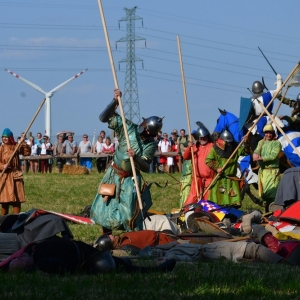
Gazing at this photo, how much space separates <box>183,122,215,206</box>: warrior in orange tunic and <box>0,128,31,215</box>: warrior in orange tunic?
2568 mm

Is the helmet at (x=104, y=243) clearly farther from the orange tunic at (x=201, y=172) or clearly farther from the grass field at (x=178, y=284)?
the orange tunic at (x=201, y=172)

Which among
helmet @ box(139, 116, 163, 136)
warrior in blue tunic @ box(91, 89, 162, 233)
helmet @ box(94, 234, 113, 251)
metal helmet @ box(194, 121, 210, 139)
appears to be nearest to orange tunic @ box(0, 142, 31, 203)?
metal helmet @ box(194, 121, 210, 139)

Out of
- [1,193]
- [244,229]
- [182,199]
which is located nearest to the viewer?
[244,229]

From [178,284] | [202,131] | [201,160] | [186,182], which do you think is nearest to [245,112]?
[186,182]

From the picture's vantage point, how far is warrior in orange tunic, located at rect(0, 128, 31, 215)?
50.6 feet

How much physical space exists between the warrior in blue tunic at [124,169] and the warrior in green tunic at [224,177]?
12.4ft

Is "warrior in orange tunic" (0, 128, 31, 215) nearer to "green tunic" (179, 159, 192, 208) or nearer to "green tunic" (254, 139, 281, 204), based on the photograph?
"green tunic" (179, 159, 192, 208)

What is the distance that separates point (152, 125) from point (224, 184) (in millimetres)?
4132

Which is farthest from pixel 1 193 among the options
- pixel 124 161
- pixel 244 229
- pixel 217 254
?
pixel 217 254

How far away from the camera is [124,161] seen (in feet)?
38.3

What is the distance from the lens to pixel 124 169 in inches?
463

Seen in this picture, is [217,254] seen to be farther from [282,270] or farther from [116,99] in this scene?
[116,99]

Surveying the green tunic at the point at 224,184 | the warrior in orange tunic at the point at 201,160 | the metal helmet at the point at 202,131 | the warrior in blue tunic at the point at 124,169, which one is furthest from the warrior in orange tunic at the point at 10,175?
the warrior in blue tunic at the point at 124,169

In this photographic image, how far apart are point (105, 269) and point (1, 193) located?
27.4 ft
